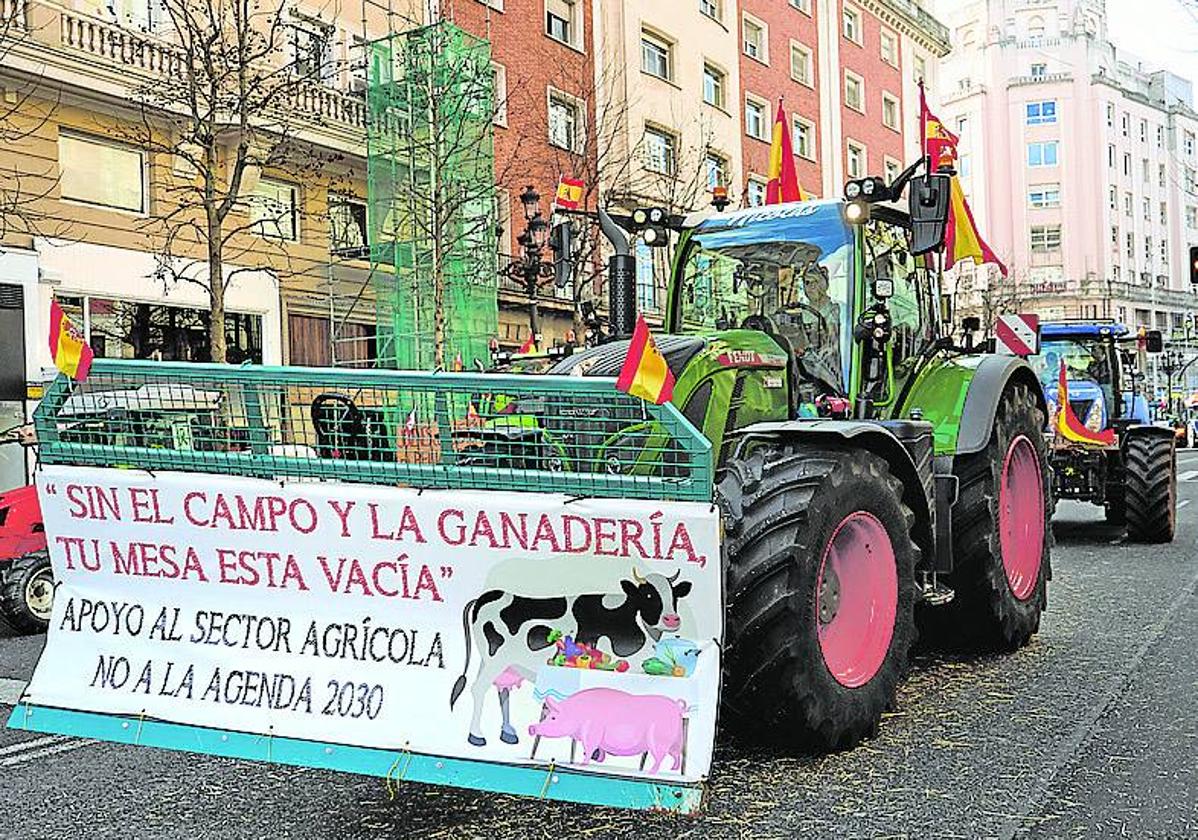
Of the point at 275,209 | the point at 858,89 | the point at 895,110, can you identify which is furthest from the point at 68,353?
the point at 895,110

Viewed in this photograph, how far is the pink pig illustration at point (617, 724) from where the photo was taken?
12.4 feet

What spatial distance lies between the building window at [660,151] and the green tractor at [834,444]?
70.0 feet

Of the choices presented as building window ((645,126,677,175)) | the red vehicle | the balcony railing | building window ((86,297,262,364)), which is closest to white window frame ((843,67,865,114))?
building window ((645,126,677,175))

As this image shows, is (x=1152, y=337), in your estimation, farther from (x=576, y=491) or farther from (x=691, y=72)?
(x=691, y=72)

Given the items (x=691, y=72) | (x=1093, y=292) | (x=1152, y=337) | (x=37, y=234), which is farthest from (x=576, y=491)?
(x=1093, y=292)

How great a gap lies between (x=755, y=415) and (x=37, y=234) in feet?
45.8

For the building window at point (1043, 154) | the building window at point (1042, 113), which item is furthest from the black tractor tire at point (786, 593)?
the building window at point (1042, 113)

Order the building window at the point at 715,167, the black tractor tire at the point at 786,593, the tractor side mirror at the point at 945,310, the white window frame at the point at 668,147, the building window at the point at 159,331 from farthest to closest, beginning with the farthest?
the building window at the point at 715,167
the white window frame at the point at 668,147
the building window at the point at 159,331
the tractor side mirror at the point at 945,310
the black tractor tire at the point at 786,593

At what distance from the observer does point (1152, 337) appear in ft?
50.7

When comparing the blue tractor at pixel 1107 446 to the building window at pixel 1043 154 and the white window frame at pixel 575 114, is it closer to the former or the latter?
the white window frame at pixel 575 114

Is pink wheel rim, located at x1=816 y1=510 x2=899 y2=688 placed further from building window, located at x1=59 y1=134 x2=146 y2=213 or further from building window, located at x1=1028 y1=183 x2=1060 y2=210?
building window, located at x1=1028 y1=183 x2=1060 y2=210

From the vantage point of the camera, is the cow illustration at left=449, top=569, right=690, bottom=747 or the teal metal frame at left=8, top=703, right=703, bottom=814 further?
the cow illustration at left=449, top=569, right=690, bottom=747

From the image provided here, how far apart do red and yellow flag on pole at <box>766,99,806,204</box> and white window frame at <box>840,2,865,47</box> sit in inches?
1367

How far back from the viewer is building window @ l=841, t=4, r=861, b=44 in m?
40.8
